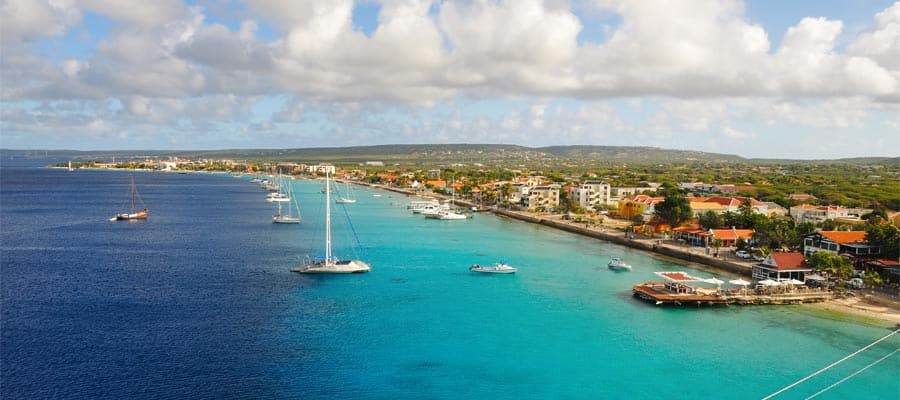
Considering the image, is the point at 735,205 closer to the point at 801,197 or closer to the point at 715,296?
the point at 801,197

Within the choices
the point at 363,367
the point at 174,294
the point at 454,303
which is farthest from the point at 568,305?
the point at 174,294

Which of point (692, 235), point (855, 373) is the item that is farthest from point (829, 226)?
point (855, 373)

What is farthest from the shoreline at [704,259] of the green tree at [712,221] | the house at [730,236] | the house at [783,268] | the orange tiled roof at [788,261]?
the green tree at [712,221]

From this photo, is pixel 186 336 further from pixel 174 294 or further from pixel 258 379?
pixel 174 294

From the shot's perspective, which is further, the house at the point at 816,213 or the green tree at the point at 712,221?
the house at the point at 816,213

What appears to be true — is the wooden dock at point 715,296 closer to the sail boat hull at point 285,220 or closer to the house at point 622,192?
the sail boat hull at point 285,220
